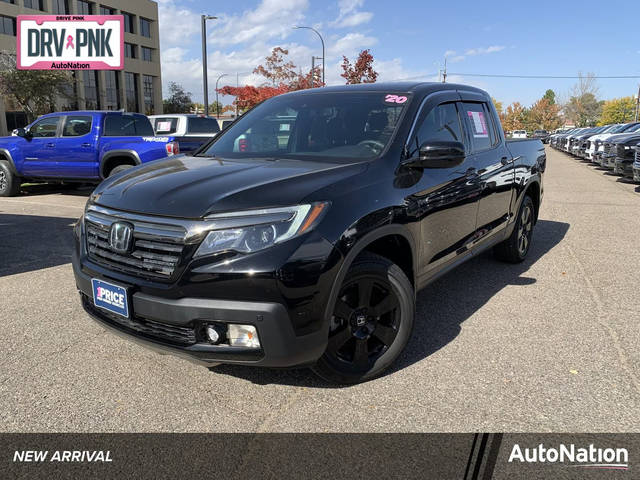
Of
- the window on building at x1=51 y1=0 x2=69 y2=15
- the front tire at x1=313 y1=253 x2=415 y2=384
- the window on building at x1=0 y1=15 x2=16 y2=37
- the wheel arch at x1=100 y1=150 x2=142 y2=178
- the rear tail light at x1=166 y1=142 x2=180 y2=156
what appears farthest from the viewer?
the window on building at x1=51 y1=0 x2=69 y2=15

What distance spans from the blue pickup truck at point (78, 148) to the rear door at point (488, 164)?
710cm

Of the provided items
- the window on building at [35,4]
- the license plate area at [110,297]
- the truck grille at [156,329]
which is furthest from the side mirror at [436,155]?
the window on building at [35,4]

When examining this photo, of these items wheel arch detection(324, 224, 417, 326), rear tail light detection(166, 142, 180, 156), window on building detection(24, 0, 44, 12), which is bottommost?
wheel arch detection(324, 224, 417, 326)

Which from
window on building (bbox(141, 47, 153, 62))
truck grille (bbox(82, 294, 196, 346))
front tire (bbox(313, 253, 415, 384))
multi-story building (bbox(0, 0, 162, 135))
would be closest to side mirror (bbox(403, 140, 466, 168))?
front tire (bbox(313, 253, 415, 384))

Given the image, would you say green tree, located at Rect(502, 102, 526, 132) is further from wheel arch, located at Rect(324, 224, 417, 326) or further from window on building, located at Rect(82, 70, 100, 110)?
wheel arch, located at Rect(324, 224, 417, 326)

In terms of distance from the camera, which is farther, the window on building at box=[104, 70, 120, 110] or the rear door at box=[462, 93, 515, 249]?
the window on building at box=[104, 70, 120, 110]

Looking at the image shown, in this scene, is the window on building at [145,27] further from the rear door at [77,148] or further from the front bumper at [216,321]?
the front bumper at [216,321]

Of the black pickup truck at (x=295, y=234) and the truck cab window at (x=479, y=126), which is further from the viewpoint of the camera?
the truck cab window at (x=479, y=126)

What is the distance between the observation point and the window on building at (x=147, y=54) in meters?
53.5

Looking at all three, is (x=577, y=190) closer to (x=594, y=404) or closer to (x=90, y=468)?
(x=594, y=404)

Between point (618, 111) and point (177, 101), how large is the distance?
88.7 metres

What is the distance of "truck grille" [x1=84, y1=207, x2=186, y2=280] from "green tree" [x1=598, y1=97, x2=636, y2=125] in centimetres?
11277

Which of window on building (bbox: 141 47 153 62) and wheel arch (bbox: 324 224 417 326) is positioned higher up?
window on building (bbox: 141 47 153 62)

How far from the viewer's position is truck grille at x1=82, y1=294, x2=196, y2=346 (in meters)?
2.69
